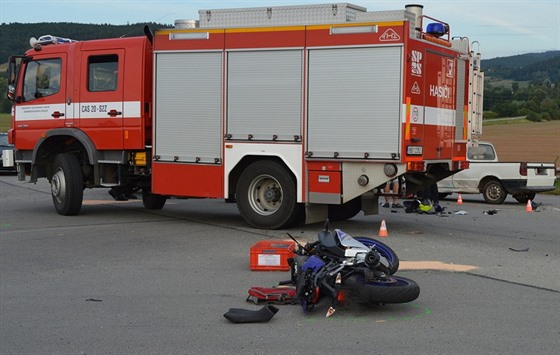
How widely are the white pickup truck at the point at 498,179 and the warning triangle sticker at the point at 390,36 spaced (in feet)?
27.1

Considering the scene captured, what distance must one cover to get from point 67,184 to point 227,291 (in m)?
7.14

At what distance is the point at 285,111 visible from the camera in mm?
12094

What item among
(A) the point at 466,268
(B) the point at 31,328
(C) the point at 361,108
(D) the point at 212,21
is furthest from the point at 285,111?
(B) the point at 31,328

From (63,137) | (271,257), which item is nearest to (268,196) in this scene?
(271,257)

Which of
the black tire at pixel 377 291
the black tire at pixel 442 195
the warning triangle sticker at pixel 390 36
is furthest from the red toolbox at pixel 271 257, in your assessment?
the black tire at pixel 442 195

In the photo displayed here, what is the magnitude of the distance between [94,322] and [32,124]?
9050 mm

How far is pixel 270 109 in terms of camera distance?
12.2 m

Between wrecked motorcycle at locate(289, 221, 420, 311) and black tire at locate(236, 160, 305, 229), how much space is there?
4.89 m

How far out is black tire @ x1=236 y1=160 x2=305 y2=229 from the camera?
1209 centimetres

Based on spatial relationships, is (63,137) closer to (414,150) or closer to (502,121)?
(414,150)

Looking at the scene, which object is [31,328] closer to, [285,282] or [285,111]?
[285,282]

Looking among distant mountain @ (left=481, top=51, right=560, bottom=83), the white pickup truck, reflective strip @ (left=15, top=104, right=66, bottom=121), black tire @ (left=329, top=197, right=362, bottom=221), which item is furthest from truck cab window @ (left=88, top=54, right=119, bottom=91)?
distant mountain @ (left=481, top=51, right=560, bottom=83)

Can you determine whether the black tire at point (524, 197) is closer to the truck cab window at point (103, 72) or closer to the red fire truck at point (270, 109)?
the red fire truck at point (270, 109)

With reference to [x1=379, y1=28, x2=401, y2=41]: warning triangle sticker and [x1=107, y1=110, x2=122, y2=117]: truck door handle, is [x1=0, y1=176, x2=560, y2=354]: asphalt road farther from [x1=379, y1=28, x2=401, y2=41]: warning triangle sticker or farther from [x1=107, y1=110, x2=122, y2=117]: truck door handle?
[x1=379, y1=28, x2=401, y2=41]: warning triangle sticker
